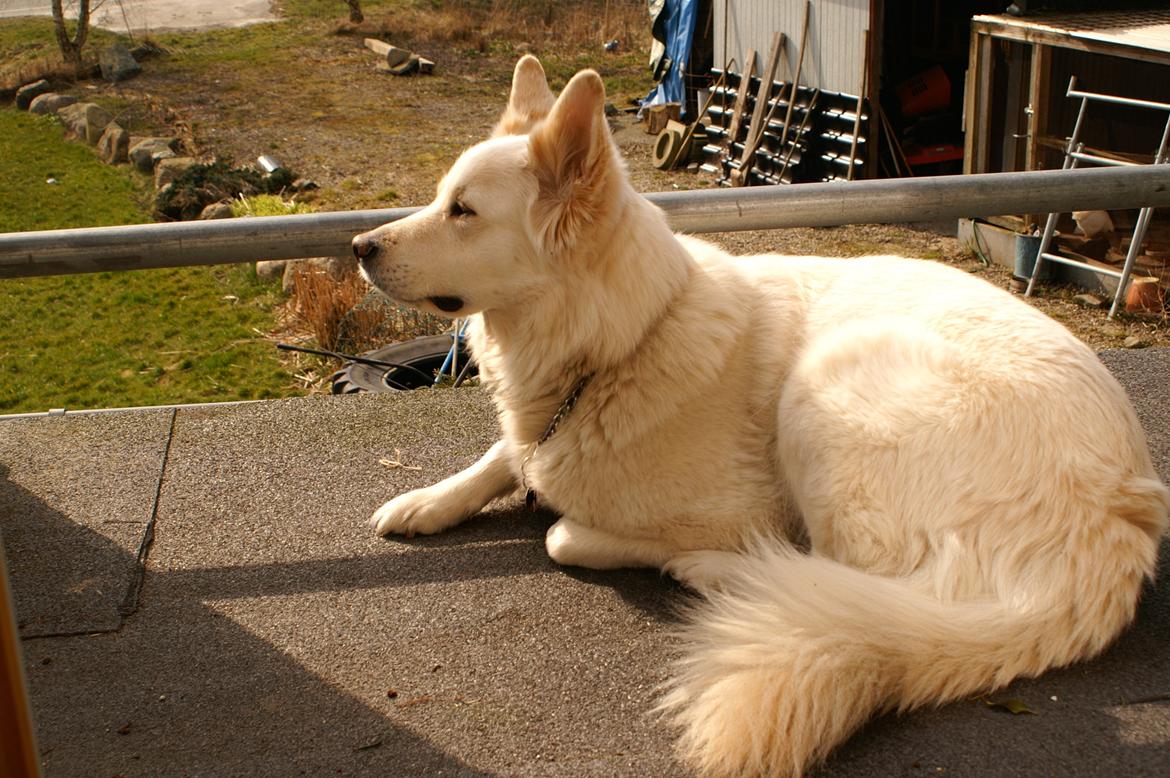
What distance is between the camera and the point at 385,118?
53.7 feet

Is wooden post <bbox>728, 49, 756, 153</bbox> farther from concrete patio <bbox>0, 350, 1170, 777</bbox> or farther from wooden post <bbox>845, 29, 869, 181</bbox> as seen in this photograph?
concrete patio <bbox>0, 350, 1170, 777</bbox>

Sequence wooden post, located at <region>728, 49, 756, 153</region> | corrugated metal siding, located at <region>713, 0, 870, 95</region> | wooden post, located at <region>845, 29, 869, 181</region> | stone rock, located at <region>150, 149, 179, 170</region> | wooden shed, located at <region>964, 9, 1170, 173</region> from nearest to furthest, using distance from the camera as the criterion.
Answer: wooden shed, located at <region>964, 9, 1170, 173</region> → wooden post, located at <region>845, 29, 869, 181</region> → corrugated metal siding, located at <region>713, 0, 870, 95</region> → stone rock, located at <region>150, 149, 179, 170</region> → wooden post, located at <region>728, 49, 756, 153</region>

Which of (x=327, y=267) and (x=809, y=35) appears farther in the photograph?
(x=809, y=35)

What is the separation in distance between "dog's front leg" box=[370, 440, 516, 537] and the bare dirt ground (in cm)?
664

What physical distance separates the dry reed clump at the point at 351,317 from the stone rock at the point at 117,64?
35.4 feet

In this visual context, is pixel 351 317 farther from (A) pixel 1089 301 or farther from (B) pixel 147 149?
(B) pixel 147 149

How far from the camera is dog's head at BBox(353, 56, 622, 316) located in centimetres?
296

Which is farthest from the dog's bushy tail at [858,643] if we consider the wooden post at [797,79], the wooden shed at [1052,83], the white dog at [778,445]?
the wooden post at [797,79]

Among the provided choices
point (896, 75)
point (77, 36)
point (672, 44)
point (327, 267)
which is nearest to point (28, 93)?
point (77, 36)

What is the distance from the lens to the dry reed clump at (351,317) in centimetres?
824

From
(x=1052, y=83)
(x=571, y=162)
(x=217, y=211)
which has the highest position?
(x=571, y=162)

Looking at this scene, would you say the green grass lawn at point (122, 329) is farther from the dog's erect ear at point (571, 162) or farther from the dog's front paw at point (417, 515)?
the dog's erect ear at point (571, 162)

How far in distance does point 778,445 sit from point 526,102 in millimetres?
1299

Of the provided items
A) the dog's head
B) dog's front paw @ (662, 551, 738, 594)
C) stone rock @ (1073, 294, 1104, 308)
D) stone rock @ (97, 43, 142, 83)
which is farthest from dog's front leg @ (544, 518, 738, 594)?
stone rock @ (97, 43, 142, 83)
